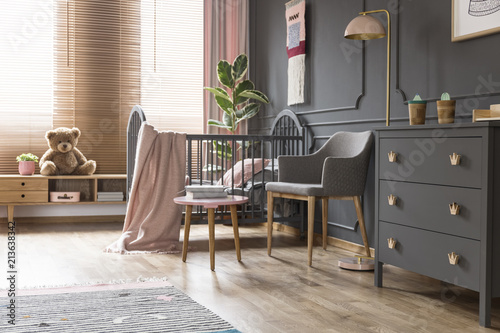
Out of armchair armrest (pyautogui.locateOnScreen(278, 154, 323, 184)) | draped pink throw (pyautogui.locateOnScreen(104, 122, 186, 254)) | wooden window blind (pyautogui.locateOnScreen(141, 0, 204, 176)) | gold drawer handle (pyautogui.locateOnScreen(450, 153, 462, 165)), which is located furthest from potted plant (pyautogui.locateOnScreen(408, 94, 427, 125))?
wooden window blind (pyautogui.locateOnScreen(141, 0, 204, 176))

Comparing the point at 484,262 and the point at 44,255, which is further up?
the point at 484,262

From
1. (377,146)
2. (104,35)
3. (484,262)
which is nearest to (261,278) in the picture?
(377,146)

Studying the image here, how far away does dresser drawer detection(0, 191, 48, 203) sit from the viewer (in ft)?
15.8

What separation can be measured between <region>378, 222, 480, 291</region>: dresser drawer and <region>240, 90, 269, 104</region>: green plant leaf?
251 cm

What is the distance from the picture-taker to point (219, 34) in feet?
19.0

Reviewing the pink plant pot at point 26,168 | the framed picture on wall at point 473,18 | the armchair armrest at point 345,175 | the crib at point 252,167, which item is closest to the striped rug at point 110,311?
the armchair armrest at point 345,175

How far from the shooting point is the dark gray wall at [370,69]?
2.86 meters

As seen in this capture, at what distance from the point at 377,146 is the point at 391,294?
0.70 m

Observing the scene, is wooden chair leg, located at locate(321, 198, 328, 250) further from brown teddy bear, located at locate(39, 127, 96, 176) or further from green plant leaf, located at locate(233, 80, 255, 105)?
Answer: brown teddy bear, located at locate(39, 127, 96, 176)

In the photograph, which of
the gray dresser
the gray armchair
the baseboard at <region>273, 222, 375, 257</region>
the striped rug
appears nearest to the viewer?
the striped rug

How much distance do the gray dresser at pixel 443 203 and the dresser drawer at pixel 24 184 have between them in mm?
3215

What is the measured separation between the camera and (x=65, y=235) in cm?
449

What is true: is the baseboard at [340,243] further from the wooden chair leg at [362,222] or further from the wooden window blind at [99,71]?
the wooden window blind at [99,71]

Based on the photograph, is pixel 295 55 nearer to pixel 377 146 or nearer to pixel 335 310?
pixel 377 146
